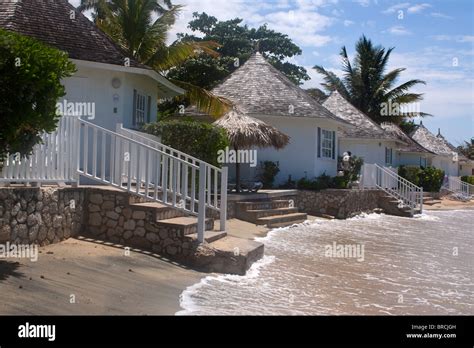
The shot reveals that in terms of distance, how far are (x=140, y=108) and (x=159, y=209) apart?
24.2ft

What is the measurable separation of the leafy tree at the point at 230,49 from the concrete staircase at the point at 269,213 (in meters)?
15.5

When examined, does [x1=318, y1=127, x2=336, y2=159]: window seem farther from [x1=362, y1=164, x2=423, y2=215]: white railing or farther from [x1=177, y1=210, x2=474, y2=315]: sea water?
[x1=177, y1=210, x2=474, y2=315]: sea water

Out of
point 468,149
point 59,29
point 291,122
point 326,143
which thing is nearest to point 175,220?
point 59,29

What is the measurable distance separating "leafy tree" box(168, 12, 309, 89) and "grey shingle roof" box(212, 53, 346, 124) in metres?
6.50

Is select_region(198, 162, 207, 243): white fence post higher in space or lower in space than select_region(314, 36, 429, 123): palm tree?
lower

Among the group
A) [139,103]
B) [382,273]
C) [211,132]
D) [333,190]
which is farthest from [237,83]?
[382,273]

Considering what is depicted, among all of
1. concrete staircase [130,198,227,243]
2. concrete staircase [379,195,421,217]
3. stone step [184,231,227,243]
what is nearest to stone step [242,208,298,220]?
stone step [184,231,227,243]

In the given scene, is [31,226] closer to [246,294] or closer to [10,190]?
[10,190]

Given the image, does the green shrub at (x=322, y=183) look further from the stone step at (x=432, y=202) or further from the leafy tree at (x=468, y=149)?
the leafy tree at (x=468, y=149)

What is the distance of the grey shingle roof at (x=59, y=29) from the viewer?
13828mm

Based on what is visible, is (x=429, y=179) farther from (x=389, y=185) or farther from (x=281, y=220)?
(x=281, y=220)

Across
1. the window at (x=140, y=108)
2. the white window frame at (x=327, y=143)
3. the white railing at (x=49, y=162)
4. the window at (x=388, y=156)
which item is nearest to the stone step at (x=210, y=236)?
the white railing at (x=49, y=162)

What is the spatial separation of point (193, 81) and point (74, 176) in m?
22.9

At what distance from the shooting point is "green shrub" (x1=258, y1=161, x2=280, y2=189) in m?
21.8
